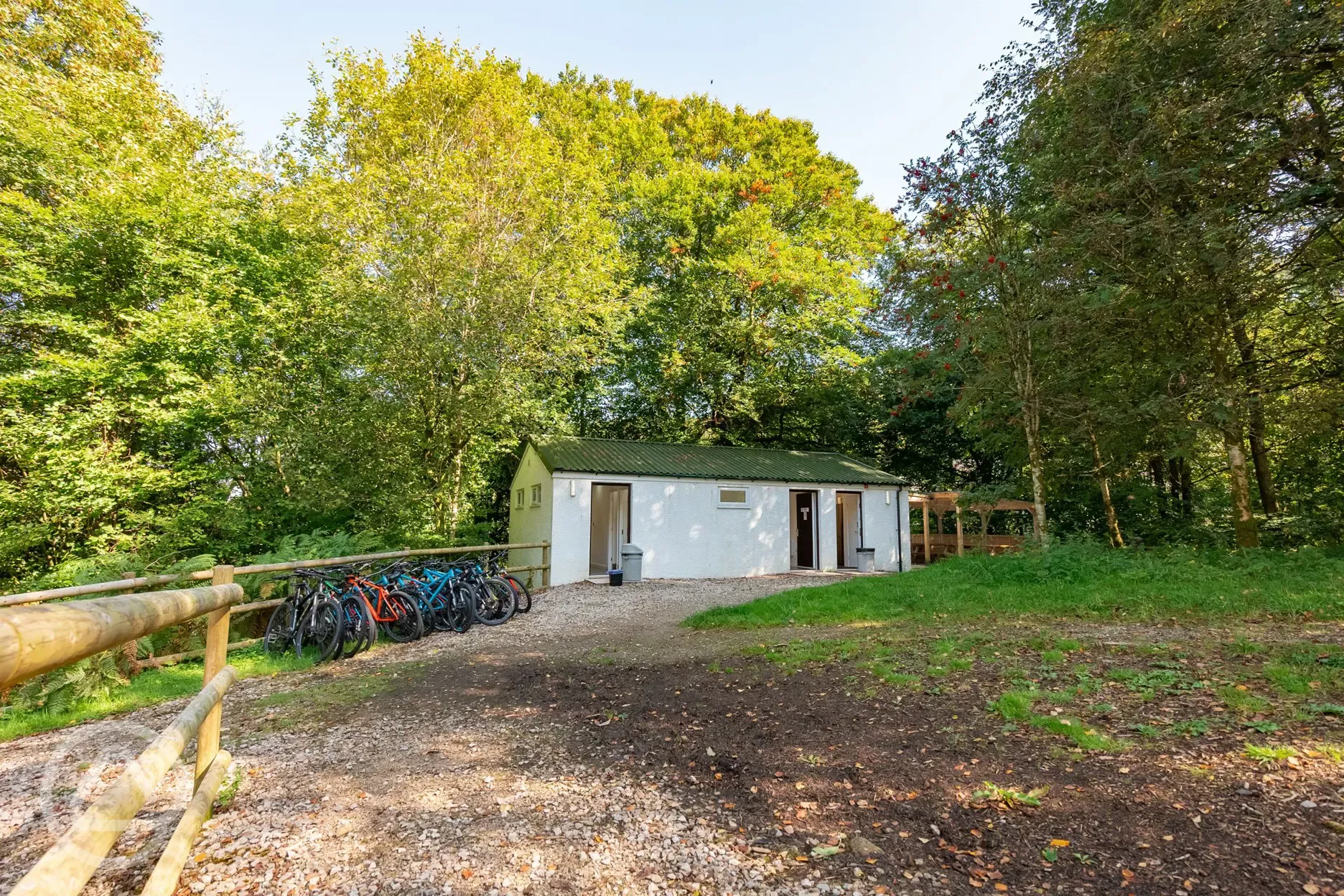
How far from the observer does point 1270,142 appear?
291 inches

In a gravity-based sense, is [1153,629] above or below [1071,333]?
below

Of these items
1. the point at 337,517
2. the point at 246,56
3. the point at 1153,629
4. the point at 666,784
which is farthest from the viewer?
the point at 337,517

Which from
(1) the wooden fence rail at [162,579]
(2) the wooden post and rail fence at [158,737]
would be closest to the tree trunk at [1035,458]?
(1) the wooden fence rail at [162,579]

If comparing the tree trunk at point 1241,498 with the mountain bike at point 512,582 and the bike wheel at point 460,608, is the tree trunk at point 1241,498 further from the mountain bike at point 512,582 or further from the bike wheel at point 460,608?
the bike wheel at point 460,608

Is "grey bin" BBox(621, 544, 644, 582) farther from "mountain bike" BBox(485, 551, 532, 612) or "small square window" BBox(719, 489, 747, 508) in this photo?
"mountain bike" BBox(485, 551, 532, 612)

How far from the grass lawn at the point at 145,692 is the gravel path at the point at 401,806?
30 centimetres

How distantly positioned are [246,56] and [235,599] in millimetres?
10780

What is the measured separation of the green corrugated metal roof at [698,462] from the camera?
13672 millimetres

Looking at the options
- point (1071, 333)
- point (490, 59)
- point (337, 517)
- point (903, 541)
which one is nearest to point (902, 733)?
point (1071, 333)

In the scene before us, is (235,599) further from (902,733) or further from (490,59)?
(490,59)

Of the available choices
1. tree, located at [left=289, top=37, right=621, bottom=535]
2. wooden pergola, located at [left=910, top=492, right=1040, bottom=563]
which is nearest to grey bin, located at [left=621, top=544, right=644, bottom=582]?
tree, located at [left=289, top=37, right=621, bottom=535]

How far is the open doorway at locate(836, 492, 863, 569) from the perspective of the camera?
16.1m

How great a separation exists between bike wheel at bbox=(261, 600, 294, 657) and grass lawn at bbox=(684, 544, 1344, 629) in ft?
15.4

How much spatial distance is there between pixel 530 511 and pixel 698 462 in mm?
4389
